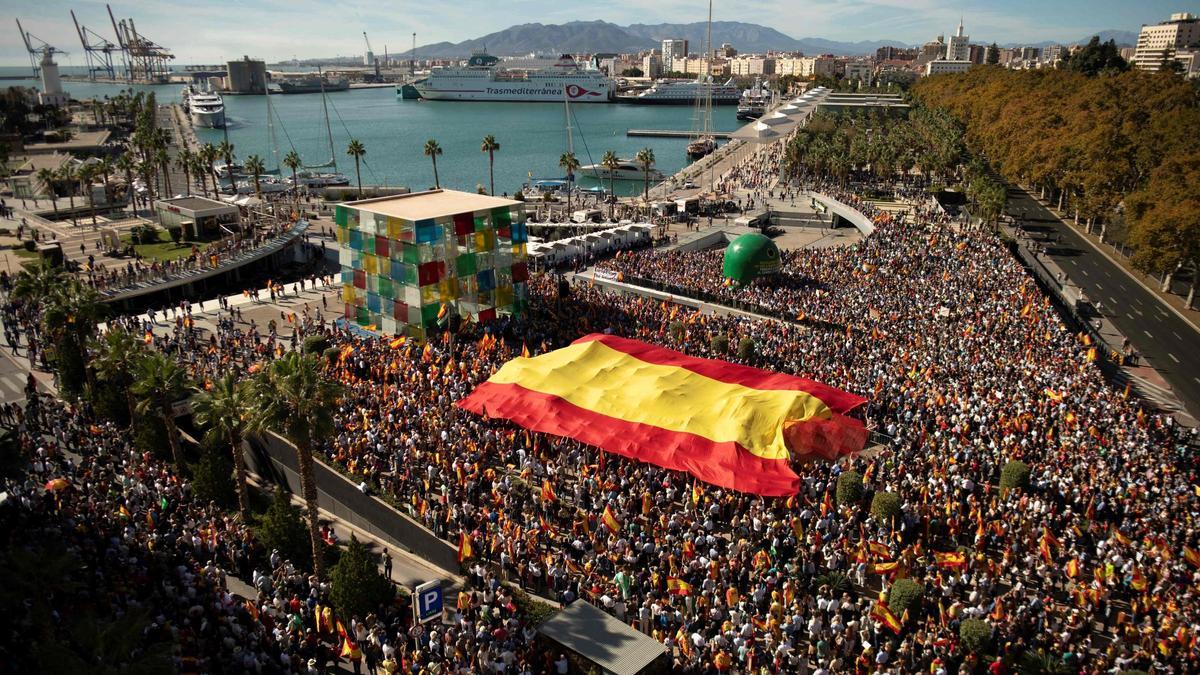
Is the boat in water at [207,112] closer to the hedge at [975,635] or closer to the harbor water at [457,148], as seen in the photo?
the harbor water at [457,148]

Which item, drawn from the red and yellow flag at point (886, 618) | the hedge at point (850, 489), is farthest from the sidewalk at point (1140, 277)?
the red and yellow flag at point (886, 618)

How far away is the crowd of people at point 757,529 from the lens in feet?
63.8

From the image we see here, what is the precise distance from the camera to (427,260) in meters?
41.1

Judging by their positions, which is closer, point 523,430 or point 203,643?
point 203,643

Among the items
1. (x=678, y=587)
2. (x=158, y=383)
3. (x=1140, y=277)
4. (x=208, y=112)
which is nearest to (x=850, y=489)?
(x=678, y=587)

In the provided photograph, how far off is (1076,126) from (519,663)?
8323 centimetres

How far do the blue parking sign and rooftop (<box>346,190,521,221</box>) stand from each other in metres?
23.6

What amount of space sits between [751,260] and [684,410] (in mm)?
24295

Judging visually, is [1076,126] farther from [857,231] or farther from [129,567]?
[129,567]

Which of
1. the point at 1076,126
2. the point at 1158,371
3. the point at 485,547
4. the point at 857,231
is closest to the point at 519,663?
the point at 485,547

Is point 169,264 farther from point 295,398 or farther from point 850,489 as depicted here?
point 850,489

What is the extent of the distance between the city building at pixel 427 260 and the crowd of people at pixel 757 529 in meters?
4.13

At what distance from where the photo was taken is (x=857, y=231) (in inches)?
2921

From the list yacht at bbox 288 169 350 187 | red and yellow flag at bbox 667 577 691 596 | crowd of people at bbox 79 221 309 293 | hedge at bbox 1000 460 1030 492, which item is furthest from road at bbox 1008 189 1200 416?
yacht at bbox 288 169 350 187
